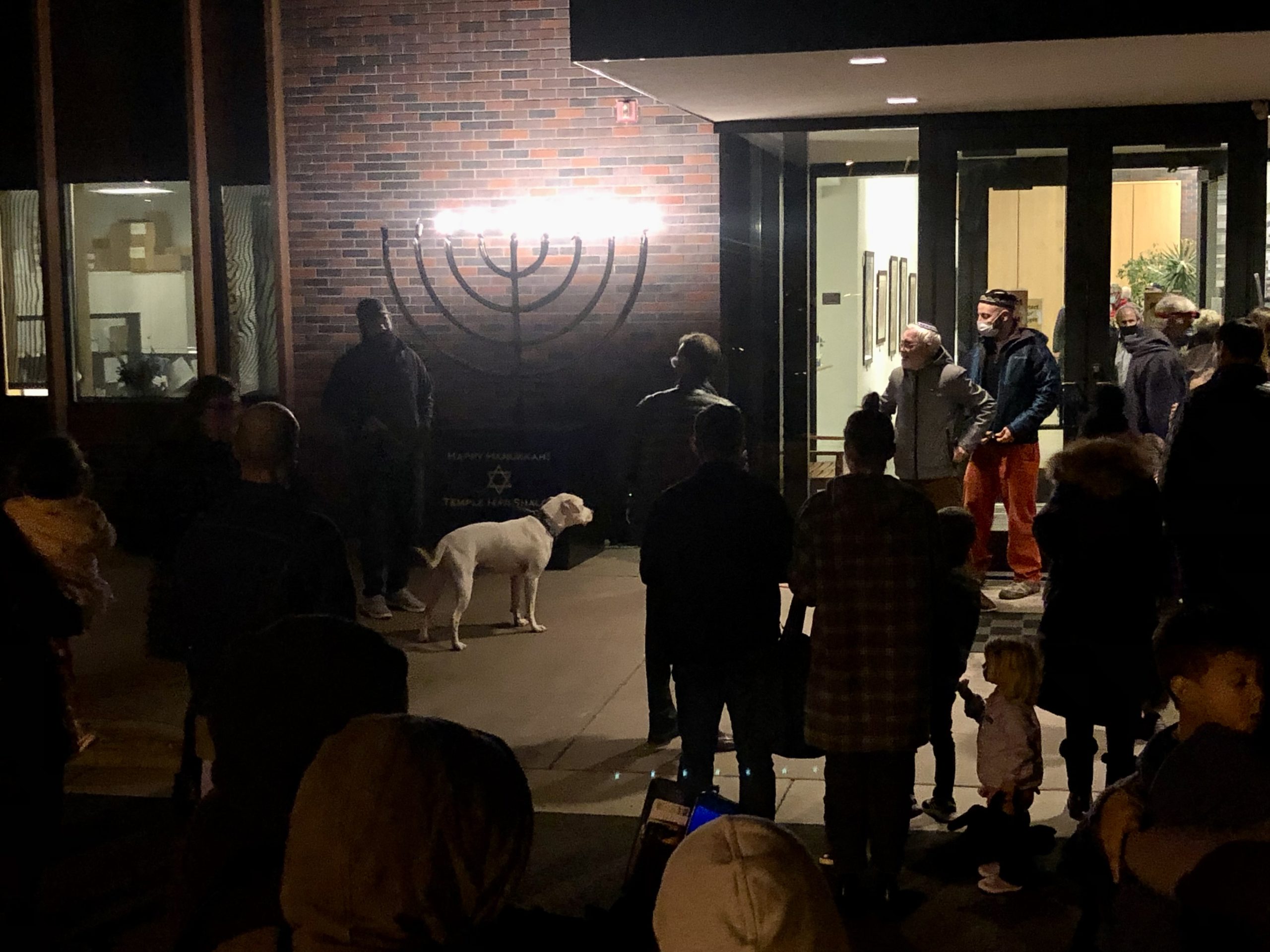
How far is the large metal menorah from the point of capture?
11.9 meters

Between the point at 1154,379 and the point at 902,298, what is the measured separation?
29.3 feet

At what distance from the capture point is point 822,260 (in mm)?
14852

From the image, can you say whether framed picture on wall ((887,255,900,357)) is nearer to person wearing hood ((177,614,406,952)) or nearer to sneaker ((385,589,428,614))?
sneaker ((385,589,428,614))

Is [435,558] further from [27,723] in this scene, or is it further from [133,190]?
[133,190]

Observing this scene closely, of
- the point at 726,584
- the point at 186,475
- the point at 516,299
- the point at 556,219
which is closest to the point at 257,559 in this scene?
the point at 726,584

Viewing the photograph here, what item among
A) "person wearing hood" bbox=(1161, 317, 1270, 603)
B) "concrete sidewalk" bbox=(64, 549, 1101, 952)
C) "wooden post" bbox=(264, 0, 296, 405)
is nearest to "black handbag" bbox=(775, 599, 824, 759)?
"concrete sidewalk" bbox=(64, 549, 1101, 952)

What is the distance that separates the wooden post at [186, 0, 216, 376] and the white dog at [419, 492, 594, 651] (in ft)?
15.5

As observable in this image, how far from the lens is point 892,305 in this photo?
58.0 feet

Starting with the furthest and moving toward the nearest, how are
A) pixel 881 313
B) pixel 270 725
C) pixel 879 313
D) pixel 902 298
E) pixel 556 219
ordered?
pixel 902 298
pixel 881 313
pixel 879 313
pixel 556 219
pixel 270 725

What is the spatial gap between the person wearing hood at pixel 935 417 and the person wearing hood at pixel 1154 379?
1.02m

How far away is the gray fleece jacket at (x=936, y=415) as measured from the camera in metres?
9.08

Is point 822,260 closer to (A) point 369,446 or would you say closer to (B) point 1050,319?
(B) point 1050,319

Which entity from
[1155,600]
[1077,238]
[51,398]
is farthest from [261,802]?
[51,398]

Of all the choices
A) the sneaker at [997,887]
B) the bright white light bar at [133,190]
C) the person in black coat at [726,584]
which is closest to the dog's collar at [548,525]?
the person in black coat at [726,584]
